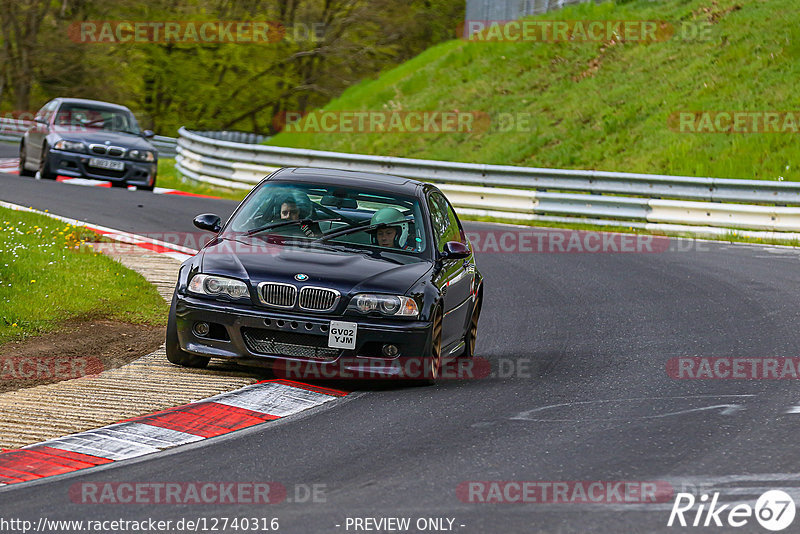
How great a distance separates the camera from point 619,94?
2942 centimetres

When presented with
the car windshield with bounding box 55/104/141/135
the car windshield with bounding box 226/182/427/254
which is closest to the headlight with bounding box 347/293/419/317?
the car windshield with bounding box 226/182/427/254

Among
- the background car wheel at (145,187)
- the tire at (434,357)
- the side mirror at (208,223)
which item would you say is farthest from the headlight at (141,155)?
the tire at (434,357)

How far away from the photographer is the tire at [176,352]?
26.5 feet

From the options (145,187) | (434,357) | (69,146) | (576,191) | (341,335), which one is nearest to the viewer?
(341,335)

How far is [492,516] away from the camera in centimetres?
503

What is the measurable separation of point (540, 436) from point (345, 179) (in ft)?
10.9

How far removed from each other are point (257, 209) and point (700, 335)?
4.03m

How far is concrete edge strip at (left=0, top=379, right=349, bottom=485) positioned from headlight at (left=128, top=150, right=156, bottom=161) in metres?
15.3

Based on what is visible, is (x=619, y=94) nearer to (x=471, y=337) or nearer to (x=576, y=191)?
(x=576, y=191)

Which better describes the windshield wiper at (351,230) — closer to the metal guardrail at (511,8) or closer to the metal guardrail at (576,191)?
the metal guardrail at (576,191)

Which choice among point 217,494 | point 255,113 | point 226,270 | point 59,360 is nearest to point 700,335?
point 226,270

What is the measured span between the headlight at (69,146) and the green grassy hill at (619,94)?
10018mm

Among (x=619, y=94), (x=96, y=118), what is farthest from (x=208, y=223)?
(x=619, y=94)

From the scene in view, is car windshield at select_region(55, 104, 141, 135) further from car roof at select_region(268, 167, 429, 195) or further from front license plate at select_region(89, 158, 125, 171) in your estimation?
car roof at select_region(268, 167, 429, 195)
